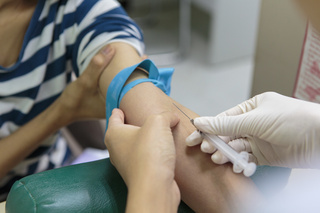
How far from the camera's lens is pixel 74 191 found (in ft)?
2.49

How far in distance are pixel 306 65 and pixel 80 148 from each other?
85cm

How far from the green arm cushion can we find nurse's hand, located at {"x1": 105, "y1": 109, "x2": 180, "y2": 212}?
7 centimetres

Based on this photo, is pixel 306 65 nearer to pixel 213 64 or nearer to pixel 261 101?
pixel 261 101

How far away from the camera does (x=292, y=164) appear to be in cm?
77

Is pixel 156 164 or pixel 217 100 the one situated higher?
pixel 156 164

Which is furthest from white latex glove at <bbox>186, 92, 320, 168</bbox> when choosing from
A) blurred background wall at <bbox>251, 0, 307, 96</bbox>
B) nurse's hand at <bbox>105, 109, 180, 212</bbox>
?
blurred background wall at <bbox>251, 0, 307, 96</bbox>

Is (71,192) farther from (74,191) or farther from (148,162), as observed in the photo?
(148,162)

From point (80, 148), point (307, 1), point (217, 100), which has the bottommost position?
point (217, 100)

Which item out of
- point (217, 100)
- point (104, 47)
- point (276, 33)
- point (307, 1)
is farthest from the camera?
point (217, 100)

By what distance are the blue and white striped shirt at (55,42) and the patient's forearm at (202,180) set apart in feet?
0.98

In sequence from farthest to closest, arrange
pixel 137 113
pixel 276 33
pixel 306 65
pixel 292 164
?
pixel 276 33
pixel 306 65
pixel 137 113
pixel 292 164

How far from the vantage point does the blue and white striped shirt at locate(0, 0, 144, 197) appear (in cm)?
103

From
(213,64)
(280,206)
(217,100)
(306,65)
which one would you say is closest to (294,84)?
(306,65)

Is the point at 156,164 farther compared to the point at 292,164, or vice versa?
the point at 292,164
